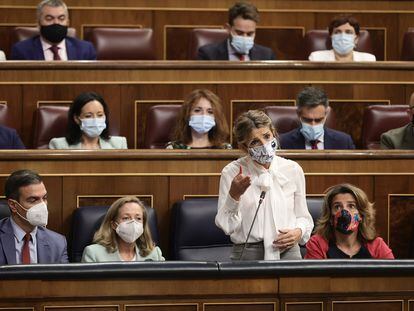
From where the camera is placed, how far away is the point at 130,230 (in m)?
2.54

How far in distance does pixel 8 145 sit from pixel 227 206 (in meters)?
0.99

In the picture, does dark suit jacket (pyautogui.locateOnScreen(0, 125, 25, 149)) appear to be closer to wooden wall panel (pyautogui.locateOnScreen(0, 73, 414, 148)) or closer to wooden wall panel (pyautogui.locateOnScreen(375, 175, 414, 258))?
wooden wall panel (pyautogui.locateOnScreen(0, 73, 414, 148))

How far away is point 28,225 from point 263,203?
1.90 feet

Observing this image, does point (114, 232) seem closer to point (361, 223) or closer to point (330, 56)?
point (361, 223)

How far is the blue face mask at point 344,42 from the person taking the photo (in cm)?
374

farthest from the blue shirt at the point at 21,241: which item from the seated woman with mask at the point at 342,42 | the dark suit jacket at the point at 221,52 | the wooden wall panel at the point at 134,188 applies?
the seated woman with mask at the point at 342,42

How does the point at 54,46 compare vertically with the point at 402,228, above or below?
above

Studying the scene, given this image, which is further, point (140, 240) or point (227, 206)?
point (140, 240)

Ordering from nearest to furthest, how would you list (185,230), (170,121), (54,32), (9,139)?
(185,230) < (9,139) < (170,121) < (54,32)

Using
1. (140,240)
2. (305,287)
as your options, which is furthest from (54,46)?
(305,287)

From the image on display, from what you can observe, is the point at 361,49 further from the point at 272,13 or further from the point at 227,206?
the point at 227,206

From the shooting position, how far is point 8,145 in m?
3.10

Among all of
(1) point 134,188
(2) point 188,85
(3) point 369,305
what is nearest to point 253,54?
(2) point 188,85

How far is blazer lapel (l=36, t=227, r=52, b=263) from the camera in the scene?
2.56m
